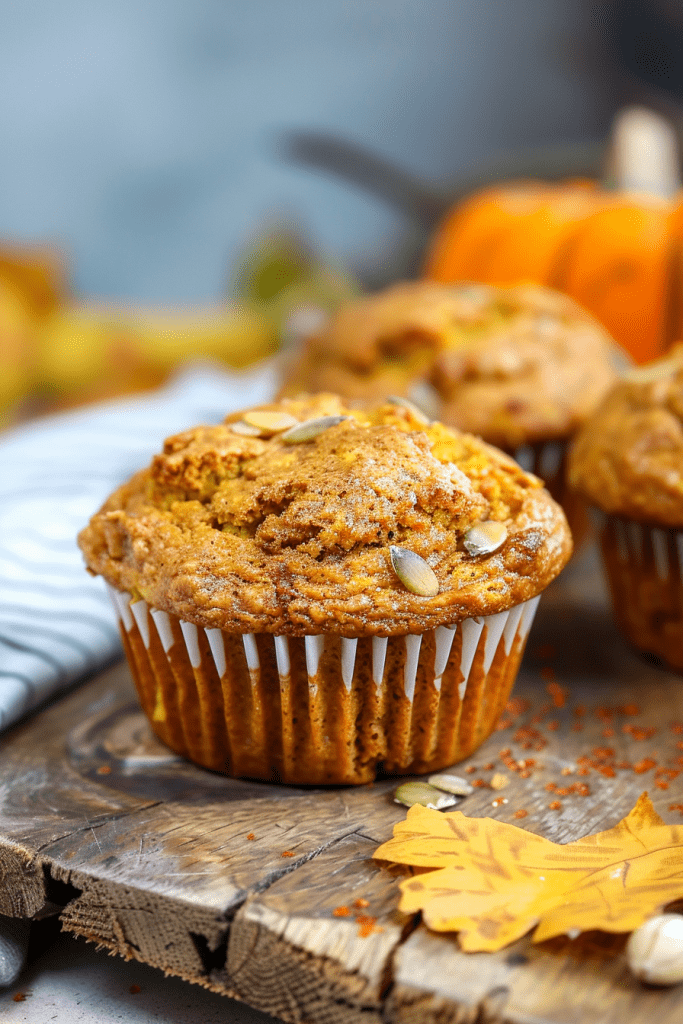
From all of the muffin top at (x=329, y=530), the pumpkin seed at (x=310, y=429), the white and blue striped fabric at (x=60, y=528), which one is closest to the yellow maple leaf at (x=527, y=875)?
the muffin top at (x=329, y=530)

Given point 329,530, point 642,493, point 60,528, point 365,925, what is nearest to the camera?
point 365,925

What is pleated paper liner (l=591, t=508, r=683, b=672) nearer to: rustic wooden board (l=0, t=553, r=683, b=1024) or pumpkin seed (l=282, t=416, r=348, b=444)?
rustic wooden board (l=0, t=553, r=683, b=1024)

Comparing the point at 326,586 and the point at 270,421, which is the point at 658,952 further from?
the point at 270,421

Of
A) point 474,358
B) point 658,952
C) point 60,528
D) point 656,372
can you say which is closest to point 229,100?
point 474,358

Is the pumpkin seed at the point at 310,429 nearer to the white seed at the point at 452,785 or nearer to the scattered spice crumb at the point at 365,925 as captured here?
the white seed at the point at 452,785

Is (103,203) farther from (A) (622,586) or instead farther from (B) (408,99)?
(A) (622,586)

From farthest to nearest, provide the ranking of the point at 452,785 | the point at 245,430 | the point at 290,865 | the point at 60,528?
the point at 60,528 → the point at 245,430 → the point at 452,785 → the point at 290,865

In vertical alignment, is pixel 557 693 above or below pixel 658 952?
below
